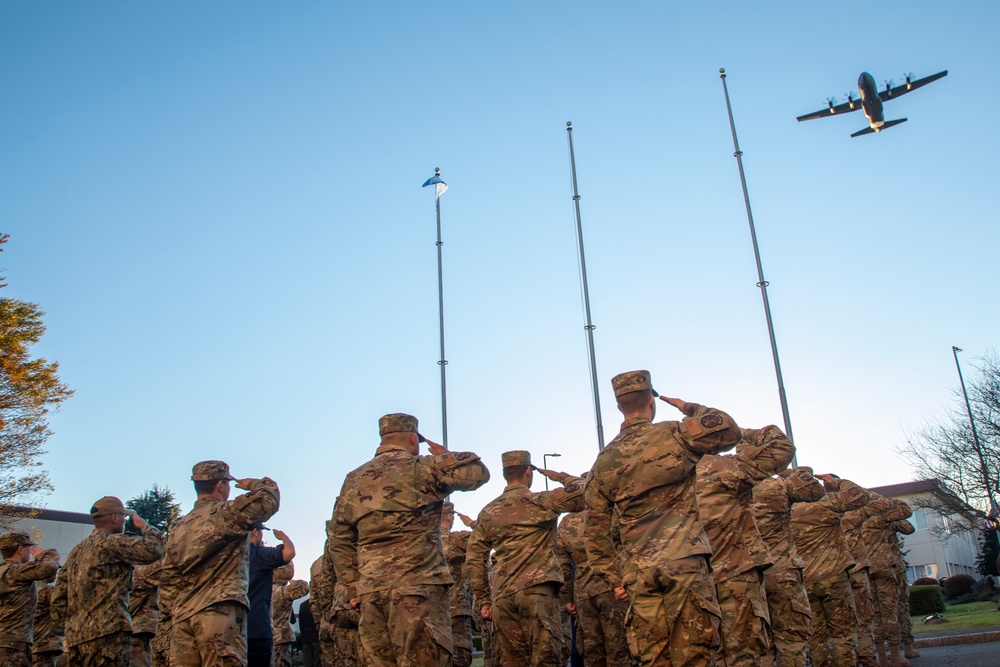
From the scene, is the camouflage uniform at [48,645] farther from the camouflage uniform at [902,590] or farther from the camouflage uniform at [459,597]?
the camouflage uniform at [902,590]

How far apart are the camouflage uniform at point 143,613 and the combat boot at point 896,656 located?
34.7 feet

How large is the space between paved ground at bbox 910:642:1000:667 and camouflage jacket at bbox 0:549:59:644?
11.8 m

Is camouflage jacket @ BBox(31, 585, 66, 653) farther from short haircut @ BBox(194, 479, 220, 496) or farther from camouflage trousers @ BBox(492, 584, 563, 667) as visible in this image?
camouflage trousers @ BBox(492, 584, 563, 667)

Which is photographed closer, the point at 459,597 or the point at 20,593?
the point at 20,593

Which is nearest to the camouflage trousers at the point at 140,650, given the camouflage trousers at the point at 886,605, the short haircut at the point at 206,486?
the short haircut at the point at 206,486

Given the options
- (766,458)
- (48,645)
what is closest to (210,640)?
(766,458)

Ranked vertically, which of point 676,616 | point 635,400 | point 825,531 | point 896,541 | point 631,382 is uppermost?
point 631,382

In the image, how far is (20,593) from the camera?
10.4 meters

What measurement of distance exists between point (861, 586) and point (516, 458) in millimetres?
6675

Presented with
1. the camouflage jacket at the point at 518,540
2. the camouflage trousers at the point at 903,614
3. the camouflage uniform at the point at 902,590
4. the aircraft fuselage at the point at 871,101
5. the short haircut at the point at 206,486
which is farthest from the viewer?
the aircraft fuselage at the point at 871,101

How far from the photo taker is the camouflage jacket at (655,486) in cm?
611

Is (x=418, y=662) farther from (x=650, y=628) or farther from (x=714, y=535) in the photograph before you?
(x=714, y=535)

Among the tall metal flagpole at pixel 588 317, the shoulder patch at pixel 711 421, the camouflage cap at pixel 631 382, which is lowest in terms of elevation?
the shoulder patch at pixel 711 421

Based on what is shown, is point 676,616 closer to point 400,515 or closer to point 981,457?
point 400,515
